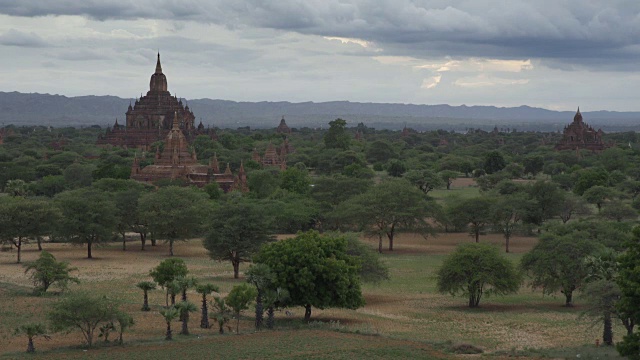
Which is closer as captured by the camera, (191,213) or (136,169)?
(191,213)

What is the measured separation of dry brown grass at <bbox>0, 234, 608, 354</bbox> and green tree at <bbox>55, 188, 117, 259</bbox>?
1319 millimetres

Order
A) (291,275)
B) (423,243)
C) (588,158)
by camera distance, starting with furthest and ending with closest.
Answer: (588,158)
(423,243)
(291,275)

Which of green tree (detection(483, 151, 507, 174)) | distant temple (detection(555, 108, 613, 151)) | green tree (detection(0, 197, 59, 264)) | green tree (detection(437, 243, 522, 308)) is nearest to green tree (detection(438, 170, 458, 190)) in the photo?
green tree (detection(483, 151, 507, 174))

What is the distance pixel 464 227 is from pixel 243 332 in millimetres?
40418

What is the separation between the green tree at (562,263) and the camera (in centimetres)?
4475

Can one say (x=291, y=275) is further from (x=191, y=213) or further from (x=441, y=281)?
(x=191, y=213)

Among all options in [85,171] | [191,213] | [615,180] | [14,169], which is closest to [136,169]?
[85,171]

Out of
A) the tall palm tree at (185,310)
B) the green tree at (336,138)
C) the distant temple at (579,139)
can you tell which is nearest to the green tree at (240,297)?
the tall palm tree at (185,310)

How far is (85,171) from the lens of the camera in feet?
343

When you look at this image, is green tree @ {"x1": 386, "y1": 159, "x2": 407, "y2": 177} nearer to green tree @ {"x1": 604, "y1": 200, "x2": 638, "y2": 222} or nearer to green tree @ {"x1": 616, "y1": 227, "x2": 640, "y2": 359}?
green tree @ {"x1": 604, "y1": 200, "x2": 638, "y2": 222}

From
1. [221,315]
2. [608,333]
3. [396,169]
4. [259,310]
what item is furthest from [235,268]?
[396,169]

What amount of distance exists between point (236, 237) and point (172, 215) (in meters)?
11.1

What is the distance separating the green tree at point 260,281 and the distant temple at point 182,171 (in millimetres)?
55890

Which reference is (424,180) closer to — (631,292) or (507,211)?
(507,211)
